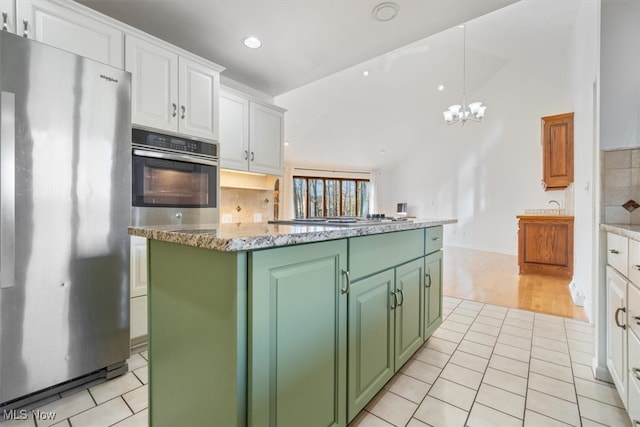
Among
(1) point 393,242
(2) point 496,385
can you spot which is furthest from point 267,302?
(2) point 496,385

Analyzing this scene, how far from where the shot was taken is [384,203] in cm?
1008

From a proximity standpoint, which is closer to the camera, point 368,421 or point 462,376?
point 368,421

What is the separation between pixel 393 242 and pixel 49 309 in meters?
1.80

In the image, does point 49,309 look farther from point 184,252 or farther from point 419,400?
point 419,400

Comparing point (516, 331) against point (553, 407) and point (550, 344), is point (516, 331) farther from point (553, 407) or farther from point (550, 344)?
point (553, 407)

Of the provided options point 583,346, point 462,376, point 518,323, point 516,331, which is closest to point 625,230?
point 462,376

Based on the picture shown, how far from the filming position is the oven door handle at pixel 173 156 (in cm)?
193

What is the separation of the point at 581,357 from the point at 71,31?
12.6 feet

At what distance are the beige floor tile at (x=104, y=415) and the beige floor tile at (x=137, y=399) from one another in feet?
0.08

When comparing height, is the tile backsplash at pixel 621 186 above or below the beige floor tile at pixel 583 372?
above

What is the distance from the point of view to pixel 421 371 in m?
1.83

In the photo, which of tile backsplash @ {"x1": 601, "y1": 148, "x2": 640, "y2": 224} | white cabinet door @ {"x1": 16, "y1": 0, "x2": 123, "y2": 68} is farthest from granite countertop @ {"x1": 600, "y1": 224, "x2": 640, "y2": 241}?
white cabinet door @ {"x1": 16, "y1": 0, "x2": 123, "y2": 68}

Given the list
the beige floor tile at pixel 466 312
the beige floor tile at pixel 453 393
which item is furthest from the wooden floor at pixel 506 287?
the beige floor tile at pixel 453 393

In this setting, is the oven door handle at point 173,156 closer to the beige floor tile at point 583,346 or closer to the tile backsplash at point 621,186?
the tile backsplash at point 621,186
